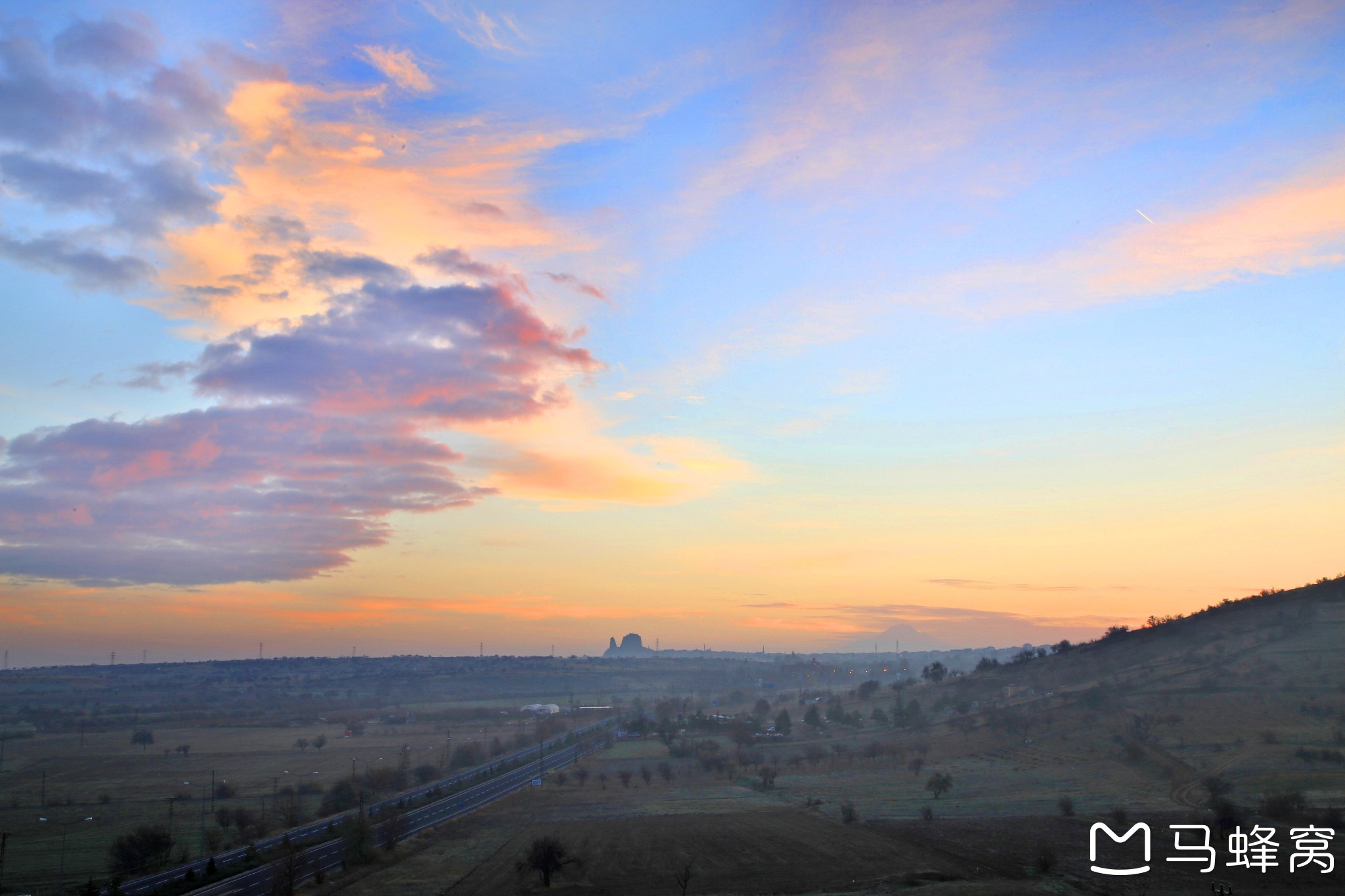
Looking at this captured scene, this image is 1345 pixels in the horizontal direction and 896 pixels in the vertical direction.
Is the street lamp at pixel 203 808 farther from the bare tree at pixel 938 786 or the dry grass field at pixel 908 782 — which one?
the bare tree at pixel 938 786

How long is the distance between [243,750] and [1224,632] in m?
145

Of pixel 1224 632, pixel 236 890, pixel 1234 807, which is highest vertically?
pixel 1224 632

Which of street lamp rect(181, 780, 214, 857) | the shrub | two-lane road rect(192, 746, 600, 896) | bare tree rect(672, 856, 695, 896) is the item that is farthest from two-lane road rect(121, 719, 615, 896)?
bare tree rect(672, 856, 695, 896)

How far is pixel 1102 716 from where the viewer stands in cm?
9331

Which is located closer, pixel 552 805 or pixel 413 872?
pixel 413 872

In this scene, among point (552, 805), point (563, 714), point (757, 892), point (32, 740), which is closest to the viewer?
point (757, 892)

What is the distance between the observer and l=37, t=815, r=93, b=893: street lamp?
49531 mm

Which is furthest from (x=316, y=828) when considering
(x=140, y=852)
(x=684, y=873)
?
(x=684, y=873)

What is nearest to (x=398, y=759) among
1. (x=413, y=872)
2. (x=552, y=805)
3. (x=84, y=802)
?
(x=84, y=802)

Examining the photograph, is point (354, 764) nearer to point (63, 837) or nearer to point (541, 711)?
point (63, 837)

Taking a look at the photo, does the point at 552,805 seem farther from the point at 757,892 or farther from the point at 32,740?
the point at 32,740

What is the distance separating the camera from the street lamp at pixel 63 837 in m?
49.5

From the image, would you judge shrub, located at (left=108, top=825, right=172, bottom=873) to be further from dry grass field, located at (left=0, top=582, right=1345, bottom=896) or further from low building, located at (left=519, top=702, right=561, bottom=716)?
low building, located at (left=519, top=702, right=561, bottom=716)

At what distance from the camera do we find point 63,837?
6444cm
